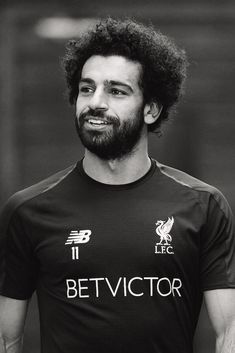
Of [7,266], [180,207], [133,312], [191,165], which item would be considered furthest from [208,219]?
[191,165]

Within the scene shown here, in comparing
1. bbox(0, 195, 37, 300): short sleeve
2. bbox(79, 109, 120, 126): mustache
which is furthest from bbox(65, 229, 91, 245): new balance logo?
bbox(79, 109, 120, 126): mustache

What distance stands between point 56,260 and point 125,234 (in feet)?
0.95

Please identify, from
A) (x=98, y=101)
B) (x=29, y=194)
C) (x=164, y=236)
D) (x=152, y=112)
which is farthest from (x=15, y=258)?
(x=152, y=112)

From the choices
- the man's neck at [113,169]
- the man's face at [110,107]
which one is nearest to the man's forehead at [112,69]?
the man's face at [110,107]

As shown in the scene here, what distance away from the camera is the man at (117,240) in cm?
421

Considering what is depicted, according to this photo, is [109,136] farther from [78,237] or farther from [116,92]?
[78,237]

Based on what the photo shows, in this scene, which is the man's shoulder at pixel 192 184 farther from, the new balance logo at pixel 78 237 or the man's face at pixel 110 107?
the new balance logo at pixel 78 237

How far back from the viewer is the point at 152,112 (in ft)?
14.8

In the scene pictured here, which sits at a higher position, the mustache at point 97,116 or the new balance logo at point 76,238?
the mustache at point 97,116

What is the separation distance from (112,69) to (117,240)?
0.67m

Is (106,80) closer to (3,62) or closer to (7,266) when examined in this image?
(7,266)

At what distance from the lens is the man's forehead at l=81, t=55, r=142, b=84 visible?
429cm

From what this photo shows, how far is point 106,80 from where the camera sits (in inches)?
168

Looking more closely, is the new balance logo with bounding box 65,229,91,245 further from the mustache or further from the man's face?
the mustache
